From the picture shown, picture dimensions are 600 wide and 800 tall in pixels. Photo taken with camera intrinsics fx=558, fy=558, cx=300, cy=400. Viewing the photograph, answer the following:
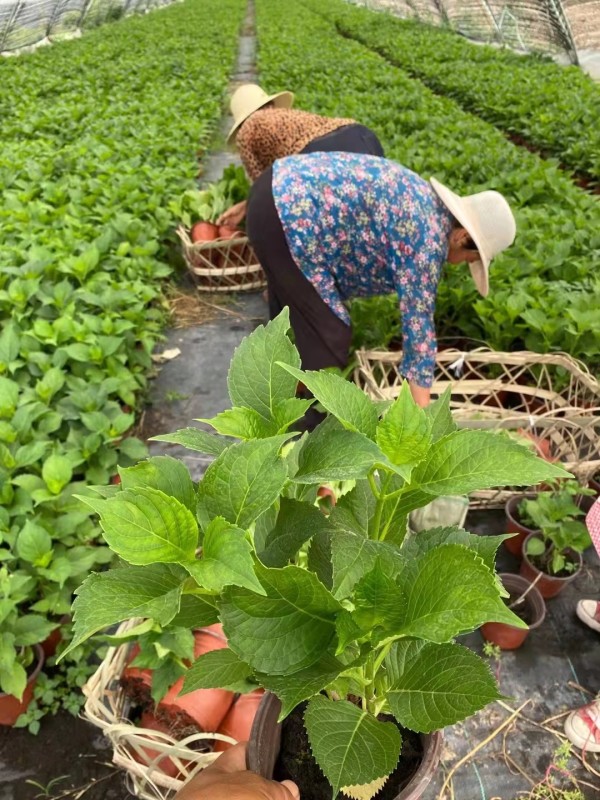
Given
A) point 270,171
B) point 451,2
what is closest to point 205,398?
point 270,171

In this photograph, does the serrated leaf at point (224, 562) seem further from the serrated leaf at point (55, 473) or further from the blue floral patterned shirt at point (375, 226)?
the blue floral patterned shirt at point (375, 226)

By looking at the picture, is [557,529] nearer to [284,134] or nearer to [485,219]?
[485,219]

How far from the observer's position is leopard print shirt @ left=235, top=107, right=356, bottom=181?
9.82 feet

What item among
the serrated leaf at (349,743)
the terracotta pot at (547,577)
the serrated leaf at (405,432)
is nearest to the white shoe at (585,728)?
the terracotta pot at (547,577)

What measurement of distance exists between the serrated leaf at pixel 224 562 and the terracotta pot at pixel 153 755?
109 centimetres

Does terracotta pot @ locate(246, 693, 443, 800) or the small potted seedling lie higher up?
terracotta pot @ locate(246, 693, 443, 800)

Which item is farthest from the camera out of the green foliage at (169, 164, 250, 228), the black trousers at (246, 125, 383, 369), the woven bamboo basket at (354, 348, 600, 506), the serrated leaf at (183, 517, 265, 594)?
the green foliage at (169, 164, 250, 228)

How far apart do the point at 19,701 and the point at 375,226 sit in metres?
2.30

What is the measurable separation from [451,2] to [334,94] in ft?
55.2

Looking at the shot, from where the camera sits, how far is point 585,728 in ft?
6.24

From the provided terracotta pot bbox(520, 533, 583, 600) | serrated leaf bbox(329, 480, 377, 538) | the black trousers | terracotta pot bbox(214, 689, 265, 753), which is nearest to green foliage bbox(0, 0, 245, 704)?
serrated leaf bbox(329, 480, 377, 538)

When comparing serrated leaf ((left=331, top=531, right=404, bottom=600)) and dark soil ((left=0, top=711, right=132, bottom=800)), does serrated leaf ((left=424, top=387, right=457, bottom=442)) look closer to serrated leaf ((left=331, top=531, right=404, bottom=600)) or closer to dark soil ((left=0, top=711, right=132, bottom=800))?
serrated leaf ((left=331, top=531, right=404, bottom=600))

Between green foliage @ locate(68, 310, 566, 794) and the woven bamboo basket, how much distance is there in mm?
1838

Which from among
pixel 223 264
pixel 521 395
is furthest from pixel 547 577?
pixel 223 264
